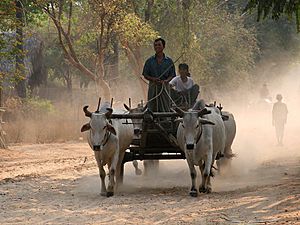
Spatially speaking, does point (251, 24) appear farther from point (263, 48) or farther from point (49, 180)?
point (49, 180)

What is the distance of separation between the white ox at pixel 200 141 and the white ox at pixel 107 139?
916mm

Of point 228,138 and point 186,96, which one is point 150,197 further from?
point 228,138

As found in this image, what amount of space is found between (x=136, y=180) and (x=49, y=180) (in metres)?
1.53

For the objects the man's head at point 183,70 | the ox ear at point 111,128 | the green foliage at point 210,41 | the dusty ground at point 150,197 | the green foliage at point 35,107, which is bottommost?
the dusty ground at point 150,197

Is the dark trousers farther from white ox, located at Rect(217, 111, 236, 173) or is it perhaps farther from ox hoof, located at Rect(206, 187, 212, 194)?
ox hoof, located at Rect(206, 187, 212, 194)

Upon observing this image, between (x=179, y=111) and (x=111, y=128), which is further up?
(x=179, y=111)

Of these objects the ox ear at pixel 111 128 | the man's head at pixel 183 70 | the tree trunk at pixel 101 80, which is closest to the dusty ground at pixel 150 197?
the ox ear at pixel 111 128

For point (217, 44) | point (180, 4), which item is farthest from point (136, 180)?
point (217, 44)

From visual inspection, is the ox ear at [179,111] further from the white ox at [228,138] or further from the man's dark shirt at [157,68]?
the white ox at [228,138]

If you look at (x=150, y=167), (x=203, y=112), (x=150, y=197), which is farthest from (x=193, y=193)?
(x=150, y=167)

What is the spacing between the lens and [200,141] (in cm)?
926

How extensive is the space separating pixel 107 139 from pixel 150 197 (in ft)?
3.46

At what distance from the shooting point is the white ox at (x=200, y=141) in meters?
8.92

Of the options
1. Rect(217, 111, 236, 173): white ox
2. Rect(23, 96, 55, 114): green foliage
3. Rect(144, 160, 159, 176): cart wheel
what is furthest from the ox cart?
Rect(23, 96, 55, 114): green foliage
